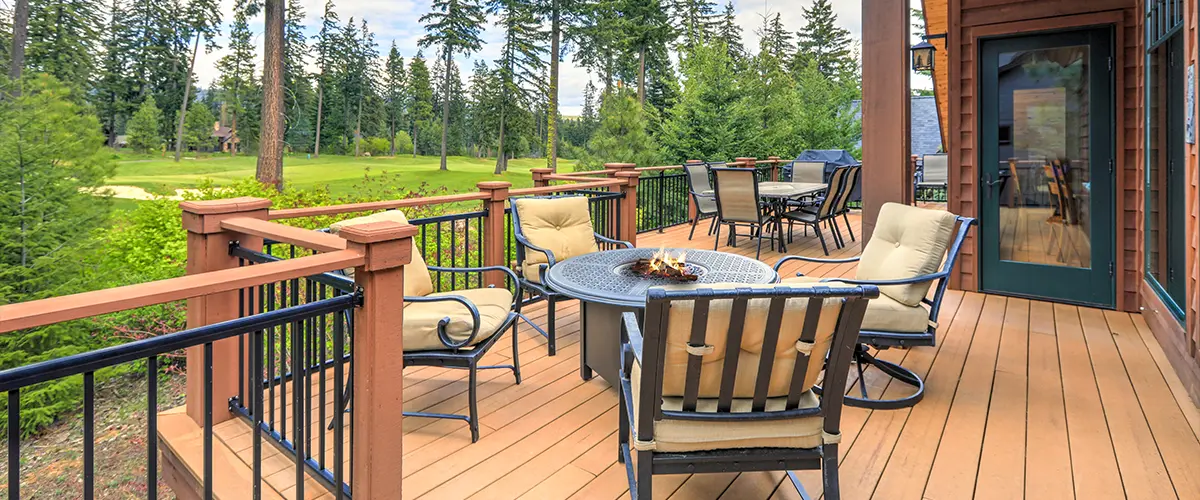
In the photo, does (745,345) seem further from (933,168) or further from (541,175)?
(933,168)

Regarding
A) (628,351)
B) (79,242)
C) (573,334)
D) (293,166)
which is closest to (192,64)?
(293,166)

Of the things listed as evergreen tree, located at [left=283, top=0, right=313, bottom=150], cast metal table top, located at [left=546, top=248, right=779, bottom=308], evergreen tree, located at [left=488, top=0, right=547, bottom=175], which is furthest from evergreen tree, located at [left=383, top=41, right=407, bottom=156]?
cast metal table top, located at [left=546, top=248, right=779, bottom=308]

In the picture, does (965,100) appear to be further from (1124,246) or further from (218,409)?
(218,409)

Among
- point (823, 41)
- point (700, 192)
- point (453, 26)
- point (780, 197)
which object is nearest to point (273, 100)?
point (700, 192)

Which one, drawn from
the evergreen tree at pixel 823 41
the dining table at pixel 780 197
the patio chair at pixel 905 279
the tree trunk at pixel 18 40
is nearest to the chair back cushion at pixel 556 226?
the patio chair at pixel 905 279

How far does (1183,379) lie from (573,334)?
319cm

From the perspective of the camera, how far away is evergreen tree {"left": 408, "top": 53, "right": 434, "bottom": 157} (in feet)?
106

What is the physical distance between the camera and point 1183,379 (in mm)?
3008

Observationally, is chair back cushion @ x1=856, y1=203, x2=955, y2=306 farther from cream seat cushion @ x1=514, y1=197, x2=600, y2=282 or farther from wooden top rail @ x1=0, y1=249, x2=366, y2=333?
wooden top rail @ x1=0, y1=249, x2=366, y2=333

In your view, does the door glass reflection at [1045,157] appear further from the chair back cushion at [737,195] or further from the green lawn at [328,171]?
the green lawn at [328,171]

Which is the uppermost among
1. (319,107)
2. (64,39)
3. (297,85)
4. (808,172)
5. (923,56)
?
(297,85)

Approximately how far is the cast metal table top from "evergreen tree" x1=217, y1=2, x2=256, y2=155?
2620 cm

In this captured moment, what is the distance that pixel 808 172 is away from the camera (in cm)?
941

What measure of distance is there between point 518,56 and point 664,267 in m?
22.8
